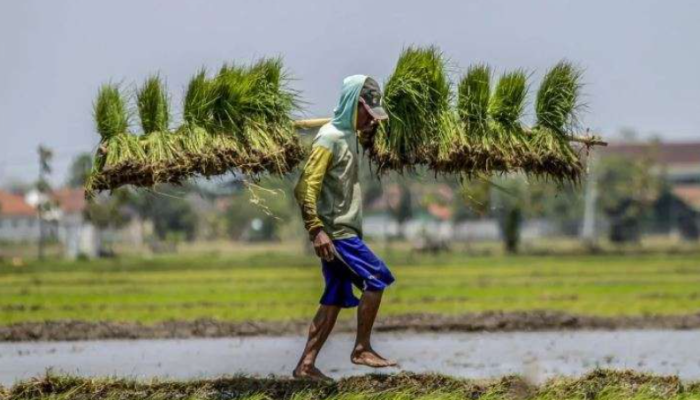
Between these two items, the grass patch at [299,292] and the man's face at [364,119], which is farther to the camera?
the grass patch at [299,292]

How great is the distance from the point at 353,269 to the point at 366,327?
375 mm

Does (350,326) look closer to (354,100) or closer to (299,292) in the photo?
(354,100)

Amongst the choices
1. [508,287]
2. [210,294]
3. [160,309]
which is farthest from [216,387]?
[508,287]

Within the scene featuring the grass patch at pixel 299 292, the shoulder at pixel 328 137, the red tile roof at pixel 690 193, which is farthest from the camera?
the red tile roof at pixel 690 193

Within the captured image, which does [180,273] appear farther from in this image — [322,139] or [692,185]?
[692,185]

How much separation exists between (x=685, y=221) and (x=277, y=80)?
90276mm

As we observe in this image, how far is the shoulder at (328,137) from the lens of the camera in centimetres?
842

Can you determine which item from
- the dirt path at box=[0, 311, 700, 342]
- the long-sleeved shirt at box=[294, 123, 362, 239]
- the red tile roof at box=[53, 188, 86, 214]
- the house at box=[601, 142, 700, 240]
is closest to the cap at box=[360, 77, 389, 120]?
the long-sleeved shirt at box=[294, 123, 362, 239]

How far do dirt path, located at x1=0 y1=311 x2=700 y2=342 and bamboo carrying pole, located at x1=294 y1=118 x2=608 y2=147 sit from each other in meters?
5.70

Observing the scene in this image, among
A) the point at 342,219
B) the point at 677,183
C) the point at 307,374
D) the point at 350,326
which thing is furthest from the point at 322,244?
the point at 677,183

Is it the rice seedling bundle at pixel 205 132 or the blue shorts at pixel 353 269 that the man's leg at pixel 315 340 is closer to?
the blue shorts at pixel 353 269

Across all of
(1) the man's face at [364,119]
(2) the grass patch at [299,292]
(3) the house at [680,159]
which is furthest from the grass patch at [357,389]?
(3) the house at [680,159]

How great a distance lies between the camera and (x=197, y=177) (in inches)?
356

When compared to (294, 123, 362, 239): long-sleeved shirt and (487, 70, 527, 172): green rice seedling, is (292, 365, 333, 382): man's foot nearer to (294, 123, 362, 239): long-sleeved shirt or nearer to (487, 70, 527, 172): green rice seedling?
(294, 123, 362, 239): long-sleeved shirt
